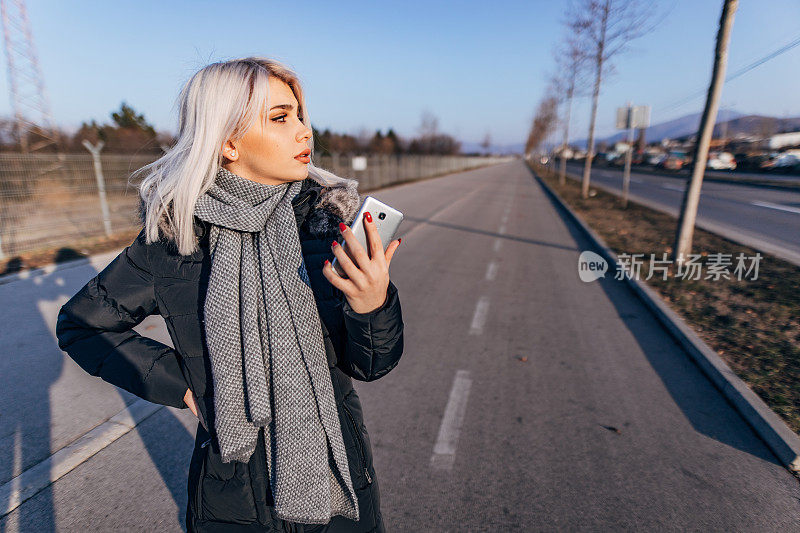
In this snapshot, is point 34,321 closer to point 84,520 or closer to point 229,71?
point 84,520

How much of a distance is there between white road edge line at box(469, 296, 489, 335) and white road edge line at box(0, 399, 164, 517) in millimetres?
3354

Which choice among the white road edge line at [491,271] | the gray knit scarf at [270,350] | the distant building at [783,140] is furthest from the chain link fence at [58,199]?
the distant building at [783,140]

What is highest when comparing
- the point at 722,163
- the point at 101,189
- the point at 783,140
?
the point at 783,140

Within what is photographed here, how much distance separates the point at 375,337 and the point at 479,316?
15.6 feet

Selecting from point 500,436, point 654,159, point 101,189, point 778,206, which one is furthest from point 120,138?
point 654,159

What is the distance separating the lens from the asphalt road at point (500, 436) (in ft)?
8.52

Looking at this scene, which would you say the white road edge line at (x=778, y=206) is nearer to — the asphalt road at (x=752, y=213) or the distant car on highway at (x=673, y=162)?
the asphalt road at (x=752, y=213)

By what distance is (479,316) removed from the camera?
232 inches

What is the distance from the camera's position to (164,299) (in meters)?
1.41

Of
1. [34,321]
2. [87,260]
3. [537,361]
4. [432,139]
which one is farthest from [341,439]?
[432,139]

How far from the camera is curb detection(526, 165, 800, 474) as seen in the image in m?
3.07

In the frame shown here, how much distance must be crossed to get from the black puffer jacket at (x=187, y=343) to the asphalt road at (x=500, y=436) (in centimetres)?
136

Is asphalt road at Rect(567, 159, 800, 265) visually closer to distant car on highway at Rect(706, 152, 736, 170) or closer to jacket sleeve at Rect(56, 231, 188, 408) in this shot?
jacket sleeve at Rect(56, 231, 188, 408)

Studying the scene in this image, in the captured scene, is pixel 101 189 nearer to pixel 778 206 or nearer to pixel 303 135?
pixel 303 135
